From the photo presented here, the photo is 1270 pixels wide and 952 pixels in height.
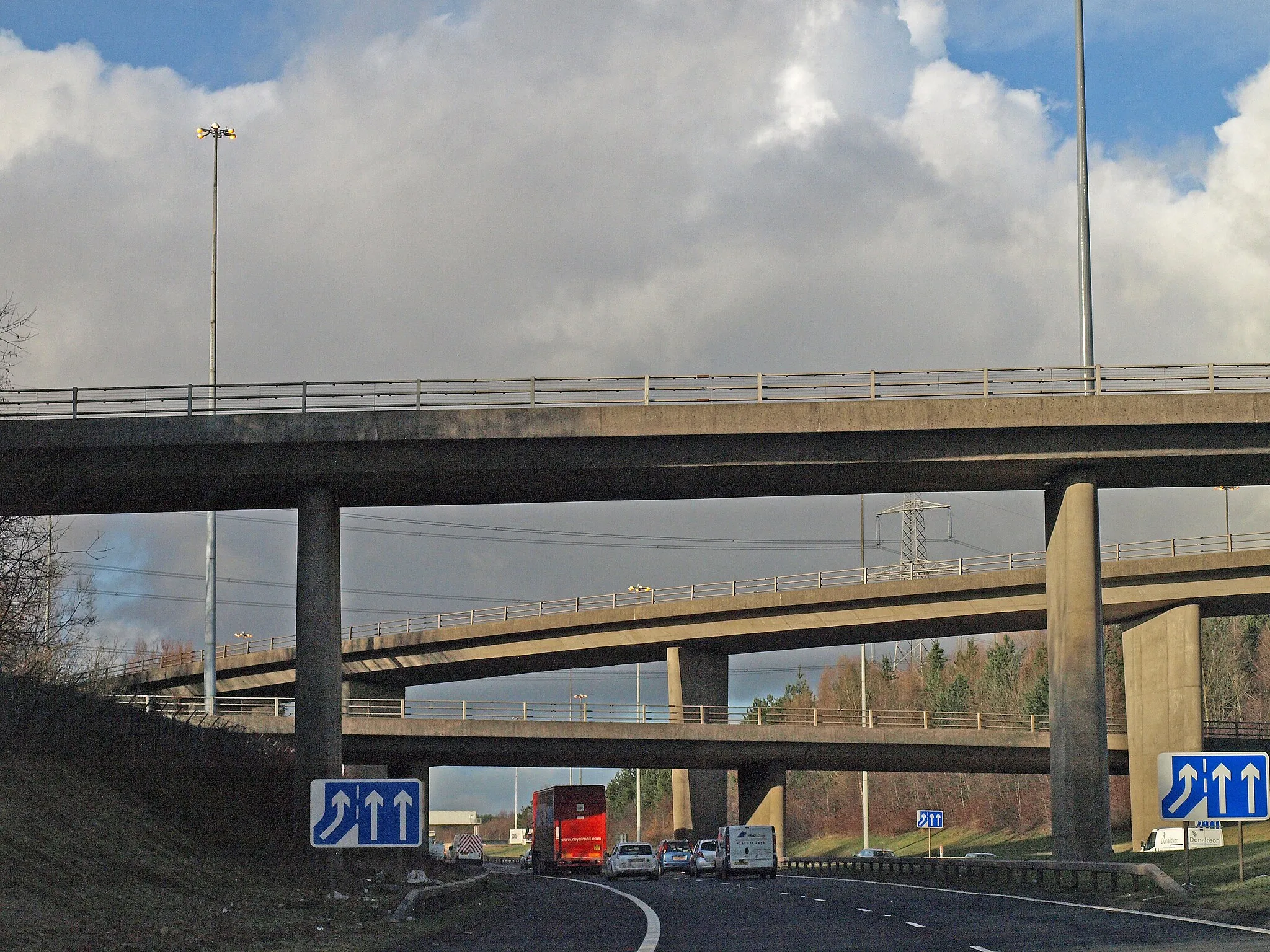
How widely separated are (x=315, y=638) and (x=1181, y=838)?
34.0 meters

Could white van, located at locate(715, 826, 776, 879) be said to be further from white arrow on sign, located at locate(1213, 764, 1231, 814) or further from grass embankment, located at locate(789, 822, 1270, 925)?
white arrow on sign, located at locate(1213, 764, 1231, 814)

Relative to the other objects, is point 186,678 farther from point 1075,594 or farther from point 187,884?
point 187,884

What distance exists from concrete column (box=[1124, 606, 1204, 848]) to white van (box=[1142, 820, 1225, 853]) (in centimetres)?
559

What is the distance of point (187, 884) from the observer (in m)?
28.0

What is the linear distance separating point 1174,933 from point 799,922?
6.53 meters

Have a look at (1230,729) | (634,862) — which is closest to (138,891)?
(634,862)

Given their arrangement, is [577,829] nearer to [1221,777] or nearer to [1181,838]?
[1181,838]

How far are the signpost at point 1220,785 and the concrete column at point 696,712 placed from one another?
49.1 m

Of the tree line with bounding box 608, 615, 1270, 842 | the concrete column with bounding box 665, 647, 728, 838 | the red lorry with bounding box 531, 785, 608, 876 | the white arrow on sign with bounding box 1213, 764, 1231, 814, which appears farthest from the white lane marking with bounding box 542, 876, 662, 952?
the tree line with bounding box 608, 615, 1270, 842

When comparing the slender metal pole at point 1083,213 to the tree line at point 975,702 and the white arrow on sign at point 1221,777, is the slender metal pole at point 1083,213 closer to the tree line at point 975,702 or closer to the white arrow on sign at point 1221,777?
the white arrow on sign at point 1221,777

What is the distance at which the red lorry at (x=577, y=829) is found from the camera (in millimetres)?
73688

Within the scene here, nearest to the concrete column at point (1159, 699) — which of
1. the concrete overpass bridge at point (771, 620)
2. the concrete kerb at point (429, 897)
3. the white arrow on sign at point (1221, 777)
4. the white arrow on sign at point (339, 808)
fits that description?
the concrete overpass bridge at point (771, 620)

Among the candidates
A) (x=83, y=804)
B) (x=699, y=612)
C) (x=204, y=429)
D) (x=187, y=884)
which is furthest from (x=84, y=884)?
(x=699, y=612)

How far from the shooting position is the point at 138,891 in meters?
25.1
